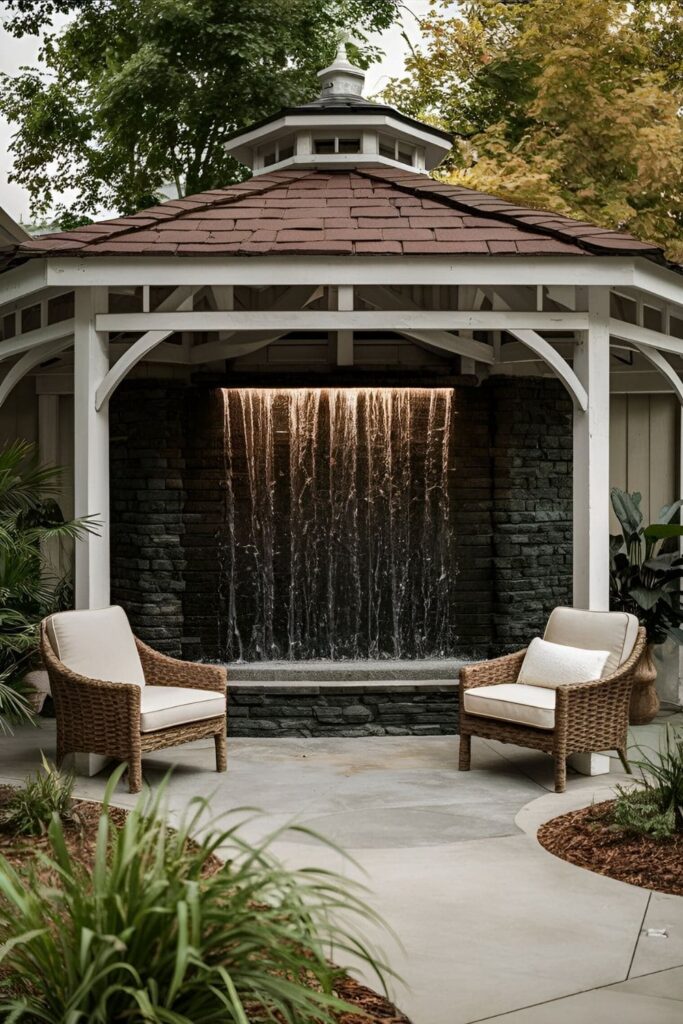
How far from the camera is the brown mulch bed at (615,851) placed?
4.57 metres

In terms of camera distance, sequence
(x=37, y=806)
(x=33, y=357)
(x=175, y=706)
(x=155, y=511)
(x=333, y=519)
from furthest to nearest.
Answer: (x=333, y=519) → (x=155, y=511) → (x=33, y=357) → (x=175, y=706) → (x=37, y=806)

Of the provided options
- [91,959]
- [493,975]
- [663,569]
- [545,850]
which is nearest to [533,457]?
[663,569]

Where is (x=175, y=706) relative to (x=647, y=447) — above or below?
below

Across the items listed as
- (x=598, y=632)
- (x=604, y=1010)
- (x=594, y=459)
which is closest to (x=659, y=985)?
(x=604, y=1010)

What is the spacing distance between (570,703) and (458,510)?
9.29 ft

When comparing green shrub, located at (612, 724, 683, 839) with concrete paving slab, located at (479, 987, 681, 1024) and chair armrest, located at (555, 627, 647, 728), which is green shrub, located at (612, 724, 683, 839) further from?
concrete paving slab, located at (479, 987, 681, 1024)

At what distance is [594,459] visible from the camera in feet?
22.5

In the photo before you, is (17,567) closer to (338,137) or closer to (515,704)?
(515,704)

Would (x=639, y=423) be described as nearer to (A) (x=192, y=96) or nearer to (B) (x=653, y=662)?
(B) (x=653, y=662)

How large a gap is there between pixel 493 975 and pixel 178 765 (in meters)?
3.46

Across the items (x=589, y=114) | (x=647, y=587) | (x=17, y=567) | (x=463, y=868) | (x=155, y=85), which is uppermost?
(x=155, y=85)

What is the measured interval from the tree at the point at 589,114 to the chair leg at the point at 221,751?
8.60 meters

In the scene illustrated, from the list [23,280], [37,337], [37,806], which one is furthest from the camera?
[37,337]

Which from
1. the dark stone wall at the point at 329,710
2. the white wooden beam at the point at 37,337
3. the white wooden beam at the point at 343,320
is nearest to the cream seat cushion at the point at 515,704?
the dark stone wall at the point at 329,710
